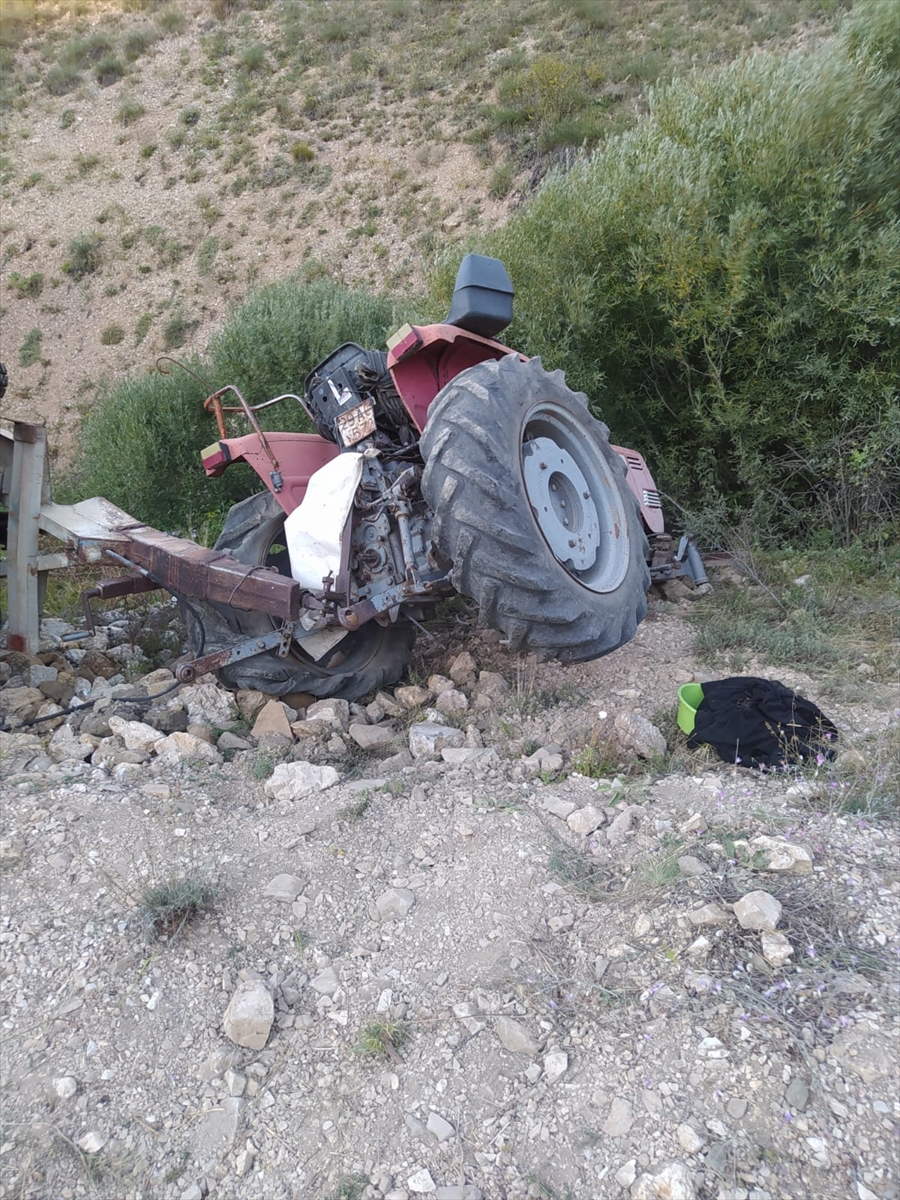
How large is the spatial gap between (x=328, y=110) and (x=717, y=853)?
22.8m

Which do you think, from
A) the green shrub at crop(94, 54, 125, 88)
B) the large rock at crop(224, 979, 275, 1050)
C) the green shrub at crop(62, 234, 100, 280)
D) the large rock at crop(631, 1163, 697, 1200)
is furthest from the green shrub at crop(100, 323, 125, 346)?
the large rock at crop(631, 1163, 697, 1200)

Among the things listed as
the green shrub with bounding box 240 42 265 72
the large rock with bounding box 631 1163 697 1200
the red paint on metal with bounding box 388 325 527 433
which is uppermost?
the green shrub with bounding box 240 42 265 72

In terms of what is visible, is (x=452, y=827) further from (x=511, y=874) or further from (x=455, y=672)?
(x=455, y=672)

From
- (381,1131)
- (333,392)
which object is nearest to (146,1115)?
(381,1131)

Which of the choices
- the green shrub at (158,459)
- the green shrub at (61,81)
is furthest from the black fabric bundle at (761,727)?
the green shrub at (61,81)

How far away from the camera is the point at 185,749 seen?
3578 millimetres

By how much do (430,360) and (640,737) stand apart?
81.2 inches

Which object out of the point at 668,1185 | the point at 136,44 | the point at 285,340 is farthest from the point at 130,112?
the point at 668,1185

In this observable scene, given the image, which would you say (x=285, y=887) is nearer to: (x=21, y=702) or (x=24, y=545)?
(x=21, y=702)

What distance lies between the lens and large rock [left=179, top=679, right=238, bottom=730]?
3.98 m

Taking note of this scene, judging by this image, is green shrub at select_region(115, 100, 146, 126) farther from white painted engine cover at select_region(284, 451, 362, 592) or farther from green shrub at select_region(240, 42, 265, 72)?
white painted engine cover at select_region(284, 451, 362, 592)

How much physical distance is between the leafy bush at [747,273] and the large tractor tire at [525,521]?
10.3 ft

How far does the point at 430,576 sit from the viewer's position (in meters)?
3.59

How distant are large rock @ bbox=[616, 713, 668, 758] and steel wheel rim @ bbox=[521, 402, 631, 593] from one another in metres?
0.60
